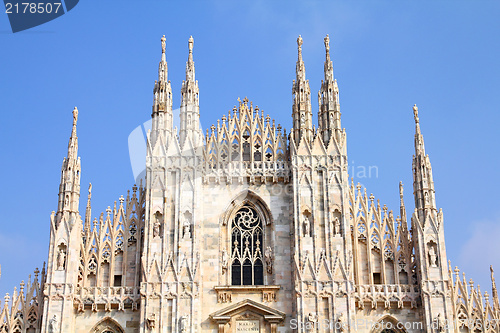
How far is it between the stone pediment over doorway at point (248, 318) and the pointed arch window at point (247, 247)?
110cm

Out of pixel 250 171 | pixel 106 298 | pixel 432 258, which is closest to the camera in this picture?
pixel 106 298

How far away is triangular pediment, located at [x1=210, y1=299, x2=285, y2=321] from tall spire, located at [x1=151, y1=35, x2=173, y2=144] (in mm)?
7268

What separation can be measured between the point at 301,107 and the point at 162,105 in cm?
562

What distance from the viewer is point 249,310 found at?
2739 centimetres

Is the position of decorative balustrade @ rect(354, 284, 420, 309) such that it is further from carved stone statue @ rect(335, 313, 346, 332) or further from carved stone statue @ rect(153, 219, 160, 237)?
carved stone statue @ rect(153, 219, 160, 237)

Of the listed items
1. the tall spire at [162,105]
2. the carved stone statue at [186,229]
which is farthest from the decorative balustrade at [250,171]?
the tall spire at [162,105]

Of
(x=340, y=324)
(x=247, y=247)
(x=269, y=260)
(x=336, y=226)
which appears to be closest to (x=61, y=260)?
(x=247, y=247)

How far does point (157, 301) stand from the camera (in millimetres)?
26953

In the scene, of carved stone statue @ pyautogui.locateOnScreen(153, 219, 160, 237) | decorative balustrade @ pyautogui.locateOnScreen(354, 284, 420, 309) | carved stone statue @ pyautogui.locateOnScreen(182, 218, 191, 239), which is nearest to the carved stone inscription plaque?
carved stone statue @ pyautogui.locateOnScreen(182, 218, 191, 239)

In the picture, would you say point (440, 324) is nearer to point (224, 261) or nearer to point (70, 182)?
point (224, 261)

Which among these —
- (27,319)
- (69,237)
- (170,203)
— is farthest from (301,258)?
(27,319)

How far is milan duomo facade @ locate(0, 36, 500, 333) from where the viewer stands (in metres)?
27.0

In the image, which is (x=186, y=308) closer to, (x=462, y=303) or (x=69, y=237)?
Result: (x=69, y=237)

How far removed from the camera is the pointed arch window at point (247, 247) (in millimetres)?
28219
